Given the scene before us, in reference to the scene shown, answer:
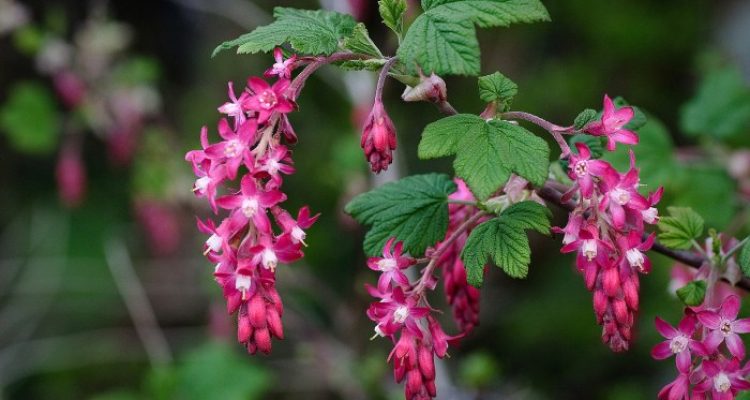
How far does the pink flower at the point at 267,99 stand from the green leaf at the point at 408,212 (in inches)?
10.8

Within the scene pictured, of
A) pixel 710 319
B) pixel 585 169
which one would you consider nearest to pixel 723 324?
pixel 710 319

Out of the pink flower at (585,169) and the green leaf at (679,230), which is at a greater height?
the pink flower at (585,169)

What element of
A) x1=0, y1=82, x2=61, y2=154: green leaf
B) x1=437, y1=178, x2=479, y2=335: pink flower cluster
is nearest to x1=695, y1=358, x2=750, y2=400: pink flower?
x1=437, y1=178, x2=479, y2=335: pink flower cluster

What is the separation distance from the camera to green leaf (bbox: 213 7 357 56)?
107 centimetres

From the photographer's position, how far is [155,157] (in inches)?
129

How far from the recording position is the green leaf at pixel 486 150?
3.39ft

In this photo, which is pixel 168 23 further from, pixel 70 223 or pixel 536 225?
pixel 536 225

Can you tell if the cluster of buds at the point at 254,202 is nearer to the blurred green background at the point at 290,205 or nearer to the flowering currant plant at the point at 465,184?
the flowering currant plant at the point at 465,184

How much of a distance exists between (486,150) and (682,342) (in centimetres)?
38

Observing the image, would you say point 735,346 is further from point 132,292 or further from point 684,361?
point 132,292

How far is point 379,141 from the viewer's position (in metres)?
1.09

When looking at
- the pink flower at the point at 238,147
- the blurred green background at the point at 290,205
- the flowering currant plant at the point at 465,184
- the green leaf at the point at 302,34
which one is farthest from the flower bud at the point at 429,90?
the blurred green background at the point at 290,205

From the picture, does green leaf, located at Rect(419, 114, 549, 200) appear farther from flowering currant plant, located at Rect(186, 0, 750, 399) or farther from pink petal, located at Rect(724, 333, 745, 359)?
pink petal, located at Rect(724, 333, 745, 359)

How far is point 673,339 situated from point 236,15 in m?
2.81
